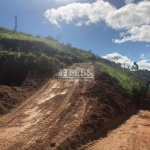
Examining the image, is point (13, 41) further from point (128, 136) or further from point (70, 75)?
point (128, 136)

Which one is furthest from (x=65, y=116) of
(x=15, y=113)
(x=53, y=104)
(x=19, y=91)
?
(x=19, y=91)

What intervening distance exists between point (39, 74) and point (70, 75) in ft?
10.8

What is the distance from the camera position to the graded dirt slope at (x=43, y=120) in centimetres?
1072

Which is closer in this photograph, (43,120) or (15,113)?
(43,120)

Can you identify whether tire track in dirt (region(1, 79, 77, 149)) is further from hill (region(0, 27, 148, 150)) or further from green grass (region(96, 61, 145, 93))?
green grass (region(96, 61, 145, 93))

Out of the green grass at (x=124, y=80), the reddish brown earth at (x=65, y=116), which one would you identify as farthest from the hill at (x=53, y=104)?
the green grass at (x=124, y=80)

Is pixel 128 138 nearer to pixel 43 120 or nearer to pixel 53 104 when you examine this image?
pixel 43 120

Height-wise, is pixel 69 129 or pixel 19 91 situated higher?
pixel 19 91

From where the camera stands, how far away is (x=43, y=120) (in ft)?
42.1

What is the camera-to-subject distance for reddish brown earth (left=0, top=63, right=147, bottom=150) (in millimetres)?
10836

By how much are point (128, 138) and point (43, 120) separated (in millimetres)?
5305

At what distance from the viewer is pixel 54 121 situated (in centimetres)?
1273

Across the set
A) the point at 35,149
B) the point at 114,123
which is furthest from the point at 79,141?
the point at 114,123

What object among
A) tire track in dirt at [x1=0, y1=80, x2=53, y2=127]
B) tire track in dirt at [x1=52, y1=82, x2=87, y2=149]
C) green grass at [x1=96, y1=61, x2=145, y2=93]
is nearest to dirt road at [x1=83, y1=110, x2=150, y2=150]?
tire track in dirt at [x1=52, y1=82, x2=87, y2=149]
